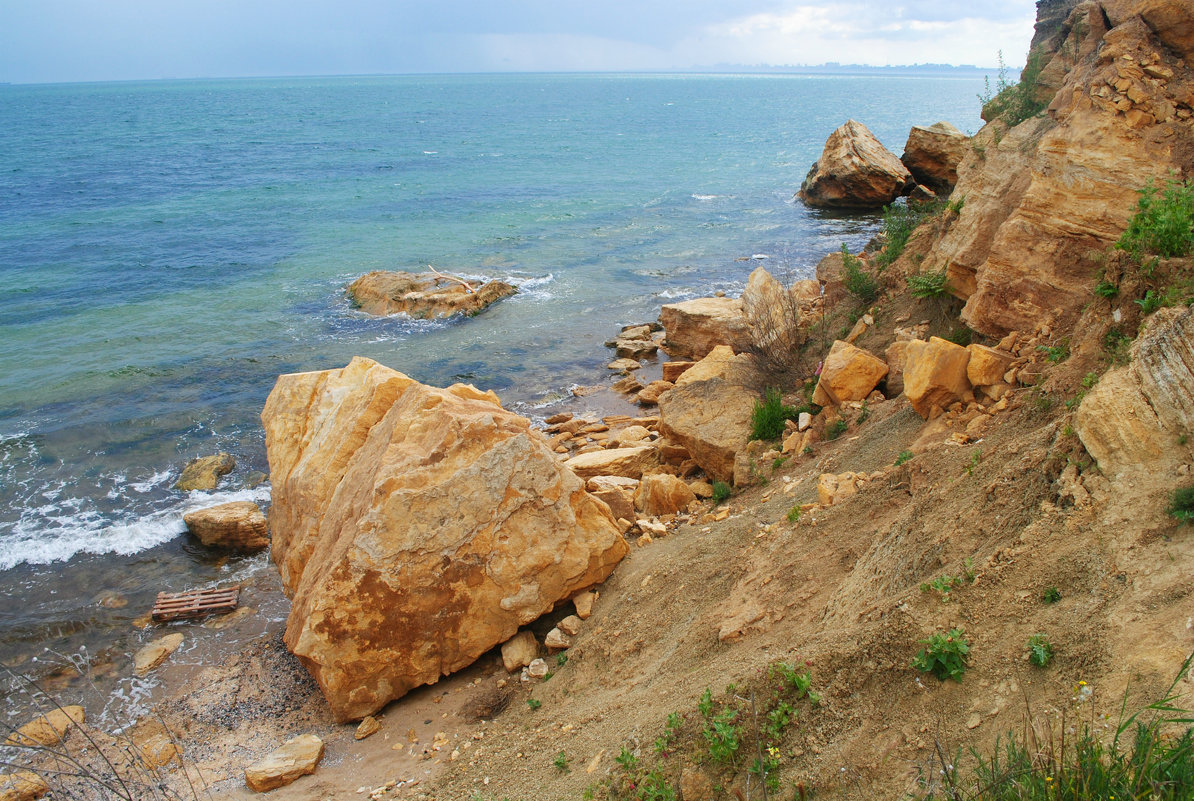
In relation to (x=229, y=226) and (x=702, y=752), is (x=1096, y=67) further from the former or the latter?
(x=229, y=226)

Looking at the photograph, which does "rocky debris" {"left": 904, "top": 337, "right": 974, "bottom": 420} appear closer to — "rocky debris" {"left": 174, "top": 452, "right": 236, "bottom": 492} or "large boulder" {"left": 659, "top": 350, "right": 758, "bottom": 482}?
"large boulder" {"left": 659, "top": 350, "right": 758, "bottom": 482}

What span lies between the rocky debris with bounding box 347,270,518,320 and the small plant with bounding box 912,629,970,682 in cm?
1845

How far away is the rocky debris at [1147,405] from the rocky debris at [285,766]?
6655 mm

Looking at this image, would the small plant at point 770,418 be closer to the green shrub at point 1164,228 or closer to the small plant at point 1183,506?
the green shrub at point 1164,228

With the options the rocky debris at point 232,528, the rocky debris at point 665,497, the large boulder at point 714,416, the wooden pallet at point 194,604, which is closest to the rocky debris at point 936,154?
the large boulder at point 714,416

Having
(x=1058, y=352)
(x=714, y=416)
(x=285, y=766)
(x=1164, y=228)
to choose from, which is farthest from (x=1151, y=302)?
(x=285, y=766)

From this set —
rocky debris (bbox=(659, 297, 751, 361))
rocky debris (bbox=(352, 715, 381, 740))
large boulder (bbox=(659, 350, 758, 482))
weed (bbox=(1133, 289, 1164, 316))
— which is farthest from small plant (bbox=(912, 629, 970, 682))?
rocky debris (bbox=(659, 297, 751, 361))

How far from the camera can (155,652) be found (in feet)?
29.2

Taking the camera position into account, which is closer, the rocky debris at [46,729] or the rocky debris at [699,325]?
the rocky debris at [46,729]

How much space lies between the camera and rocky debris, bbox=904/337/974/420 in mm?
7367

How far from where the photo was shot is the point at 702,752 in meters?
4.32

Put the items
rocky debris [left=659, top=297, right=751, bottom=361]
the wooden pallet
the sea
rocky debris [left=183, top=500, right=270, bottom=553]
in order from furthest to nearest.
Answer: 1. rocky debris [left=659, top=297, right=751, bottom=361]
2. the sea
3. rocky debris [left=183, top=500, right=270, bottom=553]
4. the wooden pallet

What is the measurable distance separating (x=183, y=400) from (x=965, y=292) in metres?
15.6

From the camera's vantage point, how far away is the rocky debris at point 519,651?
7172mm
